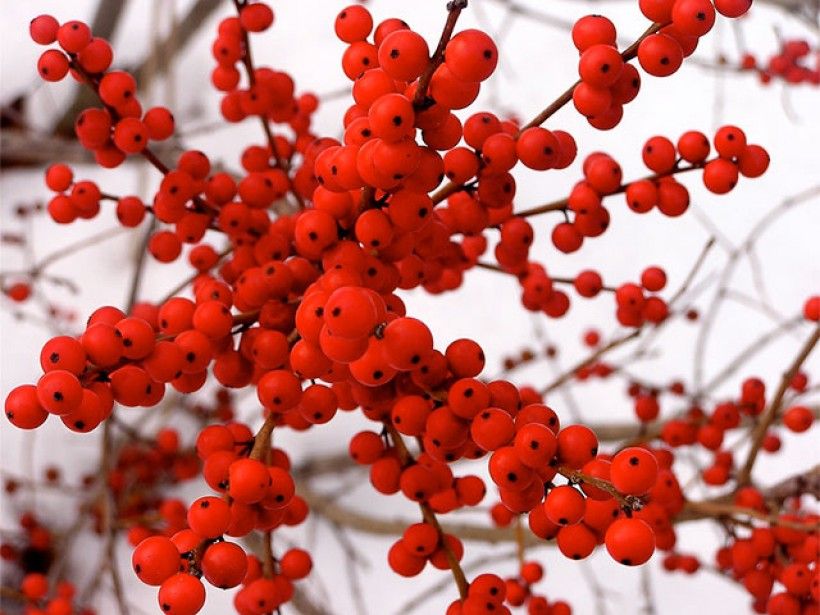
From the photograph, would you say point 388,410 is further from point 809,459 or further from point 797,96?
point 797,96

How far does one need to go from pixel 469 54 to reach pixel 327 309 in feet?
0.34

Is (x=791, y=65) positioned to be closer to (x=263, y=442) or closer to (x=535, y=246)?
(x=535, y=246)

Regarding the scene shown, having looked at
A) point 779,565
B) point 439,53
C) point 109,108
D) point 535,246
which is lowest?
point 779,565

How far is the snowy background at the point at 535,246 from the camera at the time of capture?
44.4 inches

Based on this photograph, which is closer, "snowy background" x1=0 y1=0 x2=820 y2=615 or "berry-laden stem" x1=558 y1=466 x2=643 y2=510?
"berry-laden stem" x1=558 y1=466 x2=643 y2=510

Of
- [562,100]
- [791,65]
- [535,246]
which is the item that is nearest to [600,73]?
[562,100]

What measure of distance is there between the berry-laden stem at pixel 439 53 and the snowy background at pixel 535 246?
A: 0.81m

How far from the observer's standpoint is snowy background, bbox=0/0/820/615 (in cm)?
113

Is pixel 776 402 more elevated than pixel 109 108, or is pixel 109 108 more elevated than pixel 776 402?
pixel 109 108

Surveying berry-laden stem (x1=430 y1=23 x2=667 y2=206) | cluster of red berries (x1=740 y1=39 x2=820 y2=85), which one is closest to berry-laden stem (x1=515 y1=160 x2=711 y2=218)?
berry-laden stem (x1=430 y1=23 x2=667 y2=206)

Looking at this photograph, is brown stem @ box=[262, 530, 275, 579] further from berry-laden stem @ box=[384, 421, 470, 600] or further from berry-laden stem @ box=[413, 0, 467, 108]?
berry-laden stem @ box=[413, 0, 467, 108]

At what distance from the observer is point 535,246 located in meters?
1.38

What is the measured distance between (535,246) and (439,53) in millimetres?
1101

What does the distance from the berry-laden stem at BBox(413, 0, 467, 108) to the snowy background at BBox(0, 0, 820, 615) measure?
31.7 inches
